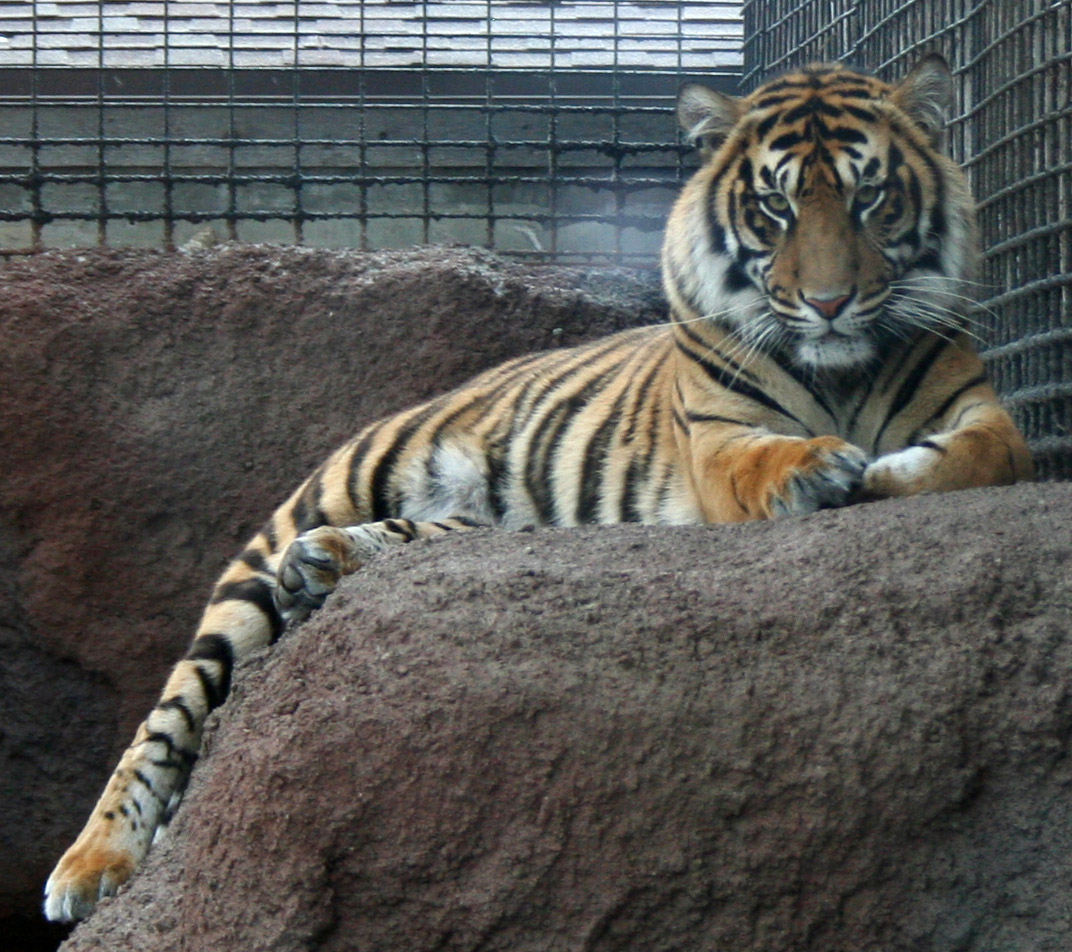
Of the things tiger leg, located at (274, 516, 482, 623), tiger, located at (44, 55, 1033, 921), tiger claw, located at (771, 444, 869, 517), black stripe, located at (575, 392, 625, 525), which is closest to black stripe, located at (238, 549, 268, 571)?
tiger, located at (44, 55, 1033, 921)

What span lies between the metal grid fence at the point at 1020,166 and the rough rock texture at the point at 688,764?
137 centimetres

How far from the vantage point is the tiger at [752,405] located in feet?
9.08

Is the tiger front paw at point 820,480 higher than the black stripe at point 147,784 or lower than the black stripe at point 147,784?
higher

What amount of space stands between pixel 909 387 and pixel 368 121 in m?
2.93

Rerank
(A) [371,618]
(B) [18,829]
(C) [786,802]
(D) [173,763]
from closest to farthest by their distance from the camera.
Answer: (C) [786,802] < (A) [371,618] < (D) [173,763] < (B) [18,829]

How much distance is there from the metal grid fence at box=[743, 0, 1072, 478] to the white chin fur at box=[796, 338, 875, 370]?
43cm

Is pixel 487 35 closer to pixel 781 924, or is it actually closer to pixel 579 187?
pixel 579 187

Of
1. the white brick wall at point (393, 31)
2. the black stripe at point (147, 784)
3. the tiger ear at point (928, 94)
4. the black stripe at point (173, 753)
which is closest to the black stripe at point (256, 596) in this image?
the black stripe at point (173, 753)

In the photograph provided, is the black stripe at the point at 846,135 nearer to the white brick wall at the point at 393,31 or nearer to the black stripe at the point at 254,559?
the black stripe at the point at 254,559

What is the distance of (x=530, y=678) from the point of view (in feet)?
6.68

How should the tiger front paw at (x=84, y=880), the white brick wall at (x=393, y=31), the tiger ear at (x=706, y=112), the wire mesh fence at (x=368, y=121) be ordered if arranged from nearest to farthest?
1. the tiger front paw at (x=84, y=880)
2. the tiger ear at (x=706, y=112)
3. the wire mesh fence at (x=368, y=121)
4. the white brick wall at (x=393, y=31)

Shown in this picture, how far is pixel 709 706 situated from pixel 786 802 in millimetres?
164

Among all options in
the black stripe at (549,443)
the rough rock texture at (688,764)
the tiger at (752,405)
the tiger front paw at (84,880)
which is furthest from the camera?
the black stripe at (549,443)

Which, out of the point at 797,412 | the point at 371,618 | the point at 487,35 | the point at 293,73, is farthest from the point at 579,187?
the point at 371,618
